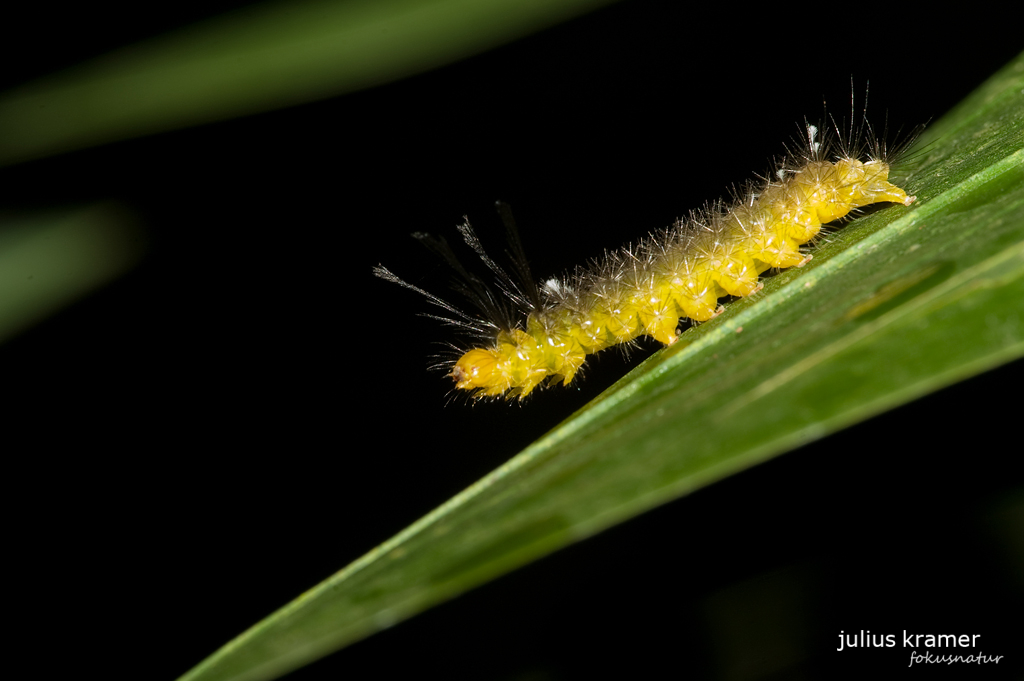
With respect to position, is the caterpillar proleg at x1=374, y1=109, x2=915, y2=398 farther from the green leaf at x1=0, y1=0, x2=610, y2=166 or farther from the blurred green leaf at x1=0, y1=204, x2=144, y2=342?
the blurred green leaf at x1=0, y1=204, x2=144, y2=342

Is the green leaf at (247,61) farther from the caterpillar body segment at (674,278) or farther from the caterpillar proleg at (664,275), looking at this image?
the caterpillar body segment at (674,278)

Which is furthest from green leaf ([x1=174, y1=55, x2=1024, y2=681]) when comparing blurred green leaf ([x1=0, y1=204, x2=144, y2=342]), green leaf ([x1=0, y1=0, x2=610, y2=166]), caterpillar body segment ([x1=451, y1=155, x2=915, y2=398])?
blurred green leaf ([x1=0, y1=204, x2=144, y2=342])

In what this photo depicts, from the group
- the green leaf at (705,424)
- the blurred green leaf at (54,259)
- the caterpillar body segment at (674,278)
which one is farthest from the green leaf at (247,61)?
the green leaf at (705,424)

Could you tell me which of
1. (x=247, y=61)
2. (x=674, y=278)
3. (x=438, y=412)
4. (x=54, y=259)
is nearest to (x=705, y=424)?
(x=674, y=278)

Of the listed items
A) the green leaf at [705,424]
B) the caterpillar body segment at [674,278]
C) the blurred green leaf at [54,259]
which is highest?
the blurred green leaf at [54,259]

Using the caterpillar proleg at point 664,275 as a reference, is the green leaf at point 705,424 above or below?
below

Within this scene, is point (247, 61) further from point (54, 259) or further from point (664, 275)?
point (664, 275)
